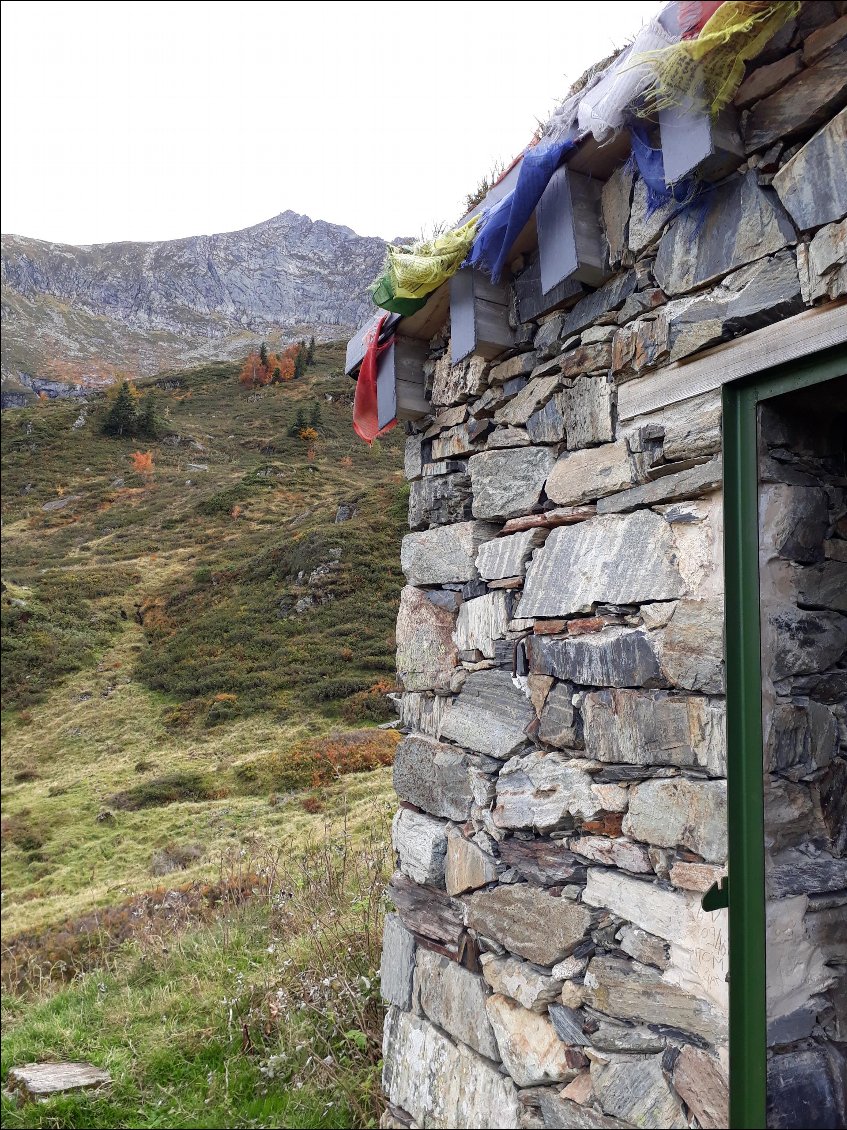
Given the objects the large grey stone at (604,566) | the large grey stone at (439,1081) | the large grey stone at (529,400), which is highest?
the large grey stone at (529,400)

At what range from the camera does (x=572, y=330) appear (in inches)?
92.5

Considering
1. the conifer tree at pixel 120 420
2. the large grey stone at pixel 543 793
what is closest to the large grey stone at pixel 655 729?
the large grey stone at pixel 543 793

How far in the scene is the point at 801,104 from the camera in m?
1.67

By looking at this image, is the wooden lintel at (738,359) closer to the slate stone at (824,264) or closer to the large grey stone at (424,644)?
the slate stone at (824,264)

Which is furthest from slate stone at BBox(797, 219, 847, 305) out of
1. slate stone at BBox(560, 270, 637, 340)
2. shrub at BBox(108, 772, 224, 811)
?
shrub at BBox(108, 772, 224, 811)

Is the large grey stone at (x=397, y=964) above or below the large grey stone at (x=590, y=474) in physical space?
below

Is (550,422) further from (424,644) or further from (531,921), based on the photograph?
(531,921)

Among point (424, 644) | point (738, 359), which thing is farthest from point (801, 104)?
point (424, 644)

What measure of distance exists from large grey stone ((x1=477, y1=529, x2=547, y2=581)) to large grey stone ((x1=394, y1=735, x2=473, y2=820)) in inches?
26.2

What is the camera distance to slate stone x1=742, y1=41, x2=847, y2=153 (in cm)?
160

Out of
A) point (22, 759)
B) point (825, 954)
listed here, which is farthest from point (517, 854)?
point (22, 759)

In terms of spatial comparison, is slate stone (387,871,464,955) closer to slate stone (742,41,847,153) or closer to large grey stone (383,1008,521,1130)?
large grey stone (383,1008,521,1130)

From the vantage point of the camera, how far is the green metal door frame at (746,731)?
166 cm

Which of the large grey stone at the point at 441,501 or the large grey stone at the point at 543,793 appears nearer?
the large grey stone at the point at 543,793
